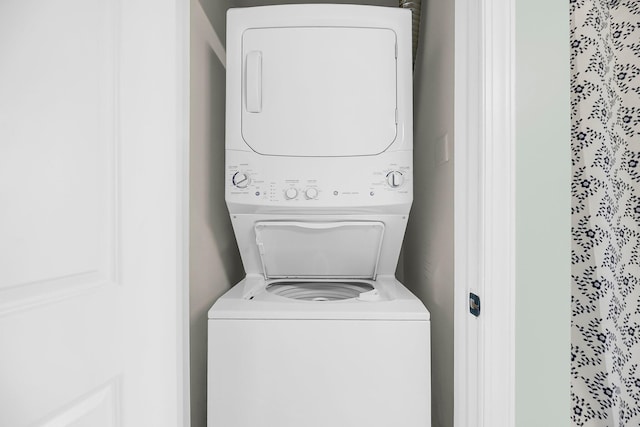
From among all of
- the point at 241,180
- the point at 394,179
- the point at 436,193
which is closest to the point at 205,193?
the point at 241,180

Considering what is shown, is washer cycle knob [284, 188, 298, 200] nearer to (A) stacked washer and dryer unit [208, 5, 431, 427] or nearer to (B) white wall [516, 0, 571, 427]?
(A) stacked washer and dryer unit [208, 5, 431, 427]

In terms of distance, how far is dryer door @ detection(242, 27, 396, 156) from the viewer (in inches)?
53.9

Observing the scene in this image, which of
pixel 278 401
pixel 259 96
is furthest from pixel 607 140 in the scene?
pixel 278 401

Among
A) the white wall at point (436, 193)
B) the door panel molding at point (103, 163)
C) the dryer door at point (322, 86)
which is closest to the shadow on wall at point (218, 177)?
the dryer door at point (322, 86)

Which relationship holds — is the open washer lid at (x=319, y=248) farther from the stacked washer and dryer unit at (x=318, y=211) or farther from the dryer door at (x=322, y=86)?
the dryer door at (x=322, y=86)

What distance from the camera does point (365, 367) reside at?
1144 mm

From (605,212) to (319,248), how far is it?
39.0 inches

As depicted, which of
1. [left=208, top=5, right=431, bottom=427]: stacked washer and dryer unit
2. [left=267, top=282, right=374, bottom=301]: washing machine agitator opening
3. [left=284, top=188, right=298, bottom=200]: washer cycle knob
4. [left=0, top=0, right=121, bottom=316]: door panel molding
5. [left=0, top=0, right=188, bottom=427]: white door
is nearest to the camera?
[left=0, top=0, right=188, bottom=427]: white door

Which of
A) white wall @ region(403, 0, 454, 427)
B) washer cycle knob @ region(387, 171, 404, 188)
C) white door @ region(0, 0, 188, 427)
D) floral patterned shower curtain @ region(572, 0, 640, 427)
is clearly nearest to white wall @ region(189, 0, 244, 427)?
white door @ region(0, 0, 188, 427)

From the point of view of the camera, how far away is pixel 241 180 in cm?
140

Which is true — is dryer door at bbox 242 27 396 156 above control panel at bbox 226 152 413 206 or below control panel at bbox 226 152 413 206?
above

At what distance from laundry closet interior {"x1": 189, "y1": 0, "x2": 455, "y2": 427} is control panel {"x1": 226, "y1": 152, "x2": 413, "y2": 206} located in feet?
0.53

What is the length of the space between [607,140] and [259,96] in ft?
3.69

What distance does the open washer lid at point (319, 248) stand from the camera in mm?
1485
